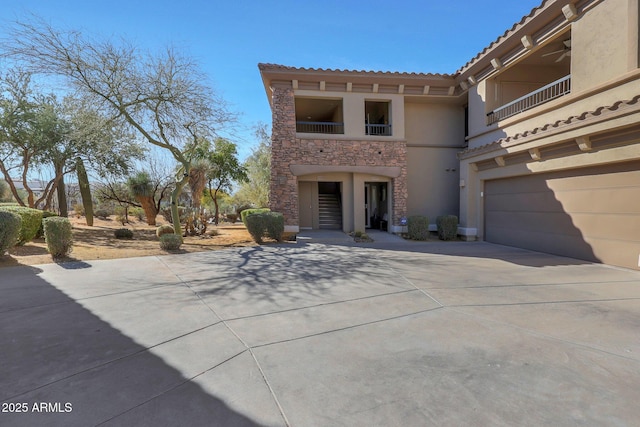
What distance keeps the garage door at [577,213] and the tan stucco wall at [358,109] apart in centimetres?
499

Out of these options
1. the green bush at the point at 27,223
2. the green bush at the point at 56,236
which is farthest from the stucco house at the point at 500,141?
the green bush at the point at 27,223

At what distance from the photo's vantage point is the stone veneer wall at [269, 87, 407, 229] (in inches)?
523

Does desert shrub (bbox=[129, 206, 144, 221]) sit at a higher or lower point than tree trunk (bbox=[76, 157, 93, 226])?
lower

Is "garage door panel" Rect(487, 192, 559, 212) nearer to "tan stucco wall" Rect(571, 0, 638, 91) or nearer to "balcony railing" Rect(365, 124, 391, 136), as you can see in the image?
"tan stucco wall" Rect(571, 0, 638, 91)

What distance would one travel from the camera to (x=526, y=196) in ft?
34.2

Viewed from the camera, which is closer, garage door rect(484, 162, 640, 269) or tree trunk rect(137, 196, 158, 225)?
garage door rect(484, 162, 640, 269)

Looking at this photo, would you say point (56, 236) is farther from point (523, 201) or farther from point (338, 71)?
point (523, 201)

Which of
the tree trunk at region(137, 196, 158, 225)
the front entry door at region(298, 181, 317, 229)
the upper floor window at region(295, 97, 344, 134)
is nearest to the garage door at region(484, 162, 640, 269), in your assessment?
the upper floor window at region(295, 97, 344, 134)

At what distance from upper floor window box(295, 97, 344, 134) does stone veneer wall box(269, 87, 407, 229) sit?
40.3 inches

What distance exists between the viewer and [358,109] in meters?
13.8

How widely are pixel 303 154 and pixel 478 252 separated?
25.7 ft

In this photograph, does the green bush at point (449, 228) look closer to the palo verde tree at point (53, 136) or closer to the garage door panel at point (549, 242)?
the garage door panel at point (549, 242)

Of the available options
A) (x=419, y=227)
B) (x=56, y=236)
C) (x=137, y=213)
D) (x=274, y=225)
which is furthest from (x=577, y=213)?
(x=137, y=213)

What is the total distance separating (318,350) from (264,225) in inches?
341
